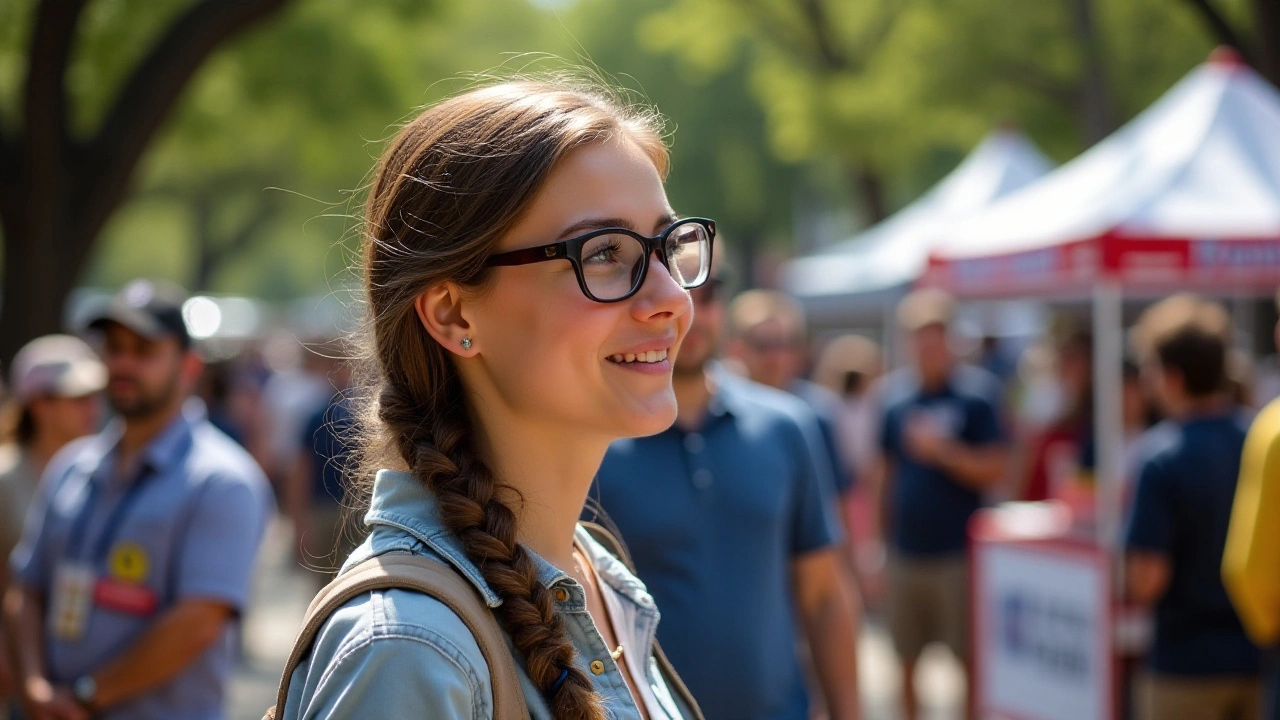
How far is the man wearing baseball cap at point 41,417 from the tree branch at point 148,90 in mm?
3525

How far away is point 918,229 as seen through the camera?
44.2ft

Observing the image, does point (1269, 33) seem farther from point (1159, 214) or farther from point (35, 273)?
point (35, 273)

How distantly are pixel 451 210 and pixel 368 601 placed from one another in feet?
1.65

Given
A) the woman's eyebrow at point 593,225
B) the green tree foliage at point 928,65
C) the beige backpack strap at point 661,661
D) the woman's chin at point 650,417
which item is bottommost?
the beige backpack strap at point 661,661

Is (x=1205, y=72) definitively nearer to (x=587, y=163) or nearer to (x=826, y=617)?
(x=826, y=617)

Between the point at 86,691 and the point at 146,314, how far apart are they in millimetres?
1112

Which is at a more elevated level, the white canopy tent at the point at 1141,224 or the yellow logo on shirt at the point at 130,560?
the white canopy tent at the point at 1141,224

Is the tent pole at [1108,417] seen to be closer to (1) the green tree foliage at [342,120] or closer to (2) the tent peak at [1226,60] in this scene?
(2) the tent peak at [1226,60]

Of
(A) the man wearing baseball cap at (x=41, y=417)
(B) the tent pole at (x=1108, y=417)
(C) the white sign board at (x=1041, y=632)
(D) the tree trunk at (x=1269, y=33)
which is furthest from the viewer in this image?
(D) the tree trunk at (x=1269, y=33)

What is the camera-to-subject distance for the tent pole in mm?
6602

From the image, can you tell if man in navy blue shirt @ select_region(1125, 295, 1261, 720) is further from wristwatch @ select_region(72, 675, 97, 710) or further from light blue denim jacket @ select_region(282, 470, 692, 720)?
light blue denim jacket @ select_region(282, 470, 692, 720)

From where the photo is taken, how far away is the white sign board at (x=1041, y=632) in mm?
6219

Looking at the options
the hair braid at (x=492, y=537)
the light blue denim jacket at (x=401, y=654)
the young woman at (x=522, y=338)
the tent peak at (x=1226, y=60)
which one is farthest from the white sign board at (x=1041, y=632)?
the light blue denim jacket at (x=401, y=654)

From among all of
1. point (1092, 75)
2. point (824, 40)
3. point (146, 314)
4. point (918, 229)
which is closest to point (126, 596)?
point (146, 314)
